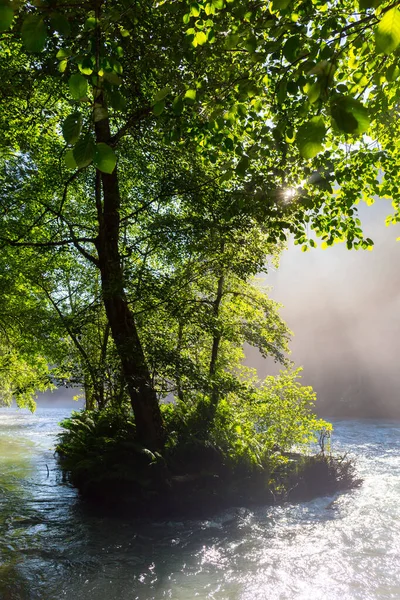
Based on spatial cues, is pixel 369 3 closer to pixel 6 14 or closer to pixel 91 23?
pixel 91 23

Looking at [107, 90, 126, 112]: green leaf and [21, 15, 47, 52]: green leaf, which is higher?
[107, 90, 126, 112]: green leaf

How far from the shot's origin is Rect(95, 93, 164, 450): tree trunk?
331 inches

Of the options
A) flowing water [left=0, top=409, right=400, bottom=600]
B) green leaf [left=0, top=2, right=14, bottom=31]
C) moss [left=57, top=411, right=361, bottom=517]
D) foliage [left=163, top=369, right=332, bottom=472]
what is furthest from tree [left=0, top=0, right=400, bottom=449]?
flowing water [left=0, top=409, right=400, bottom=600]

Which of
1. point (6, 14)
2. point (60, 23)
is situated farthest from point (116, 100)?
point (6, 14)

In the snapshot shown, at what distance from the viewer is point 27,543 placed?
302 inches

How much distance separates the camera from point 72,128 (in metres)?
1.60

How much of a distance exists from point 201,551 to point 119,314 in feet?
16.5

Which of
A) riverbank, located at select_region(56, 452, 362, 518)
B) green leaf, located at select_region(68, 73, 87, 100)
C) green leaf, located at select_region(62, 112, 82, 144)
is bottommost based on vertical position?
riverbank, located at select_region(56, 452, 362, 518)

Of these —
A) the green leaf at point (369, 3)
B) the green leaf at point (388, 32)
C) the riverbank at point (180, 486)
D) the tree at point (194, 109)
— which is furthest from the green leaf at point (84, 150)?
the riverbank at point (180, 486)

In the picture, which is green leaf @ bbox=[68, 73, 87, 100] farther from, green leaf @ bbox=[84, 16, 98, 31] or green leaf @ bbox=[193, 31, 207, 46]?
green leaf @ bbox=[193, 31, 207, 46]

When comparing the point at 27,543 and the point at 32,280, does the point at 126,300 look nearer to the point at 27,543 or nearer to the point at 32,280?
the point at 27,543

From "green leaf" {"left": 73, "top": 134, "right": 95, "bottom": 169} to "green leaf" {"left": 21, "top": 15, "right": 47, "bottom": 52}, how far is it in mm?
425

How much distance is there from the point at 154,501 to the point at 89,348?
304 inches

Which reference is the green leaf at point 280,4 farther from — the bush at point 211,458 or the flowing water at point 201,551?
the bush at point 211,458
